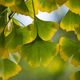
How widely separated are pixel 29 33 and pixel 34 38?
0.01m

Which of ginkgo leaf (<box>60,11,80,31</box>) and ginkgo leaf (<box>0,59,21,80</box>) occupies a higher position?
ginkgo leaf (<box>60,11,80,31</box>)

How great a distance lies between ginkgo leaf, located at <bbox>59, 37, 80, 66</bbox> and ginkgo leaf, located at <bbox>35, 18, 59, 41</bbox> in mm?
20

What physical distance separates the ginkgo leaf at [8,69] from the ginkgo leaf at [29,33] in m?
0.05

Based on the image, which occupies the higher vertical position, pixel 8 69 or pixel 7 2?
pixel 7 2

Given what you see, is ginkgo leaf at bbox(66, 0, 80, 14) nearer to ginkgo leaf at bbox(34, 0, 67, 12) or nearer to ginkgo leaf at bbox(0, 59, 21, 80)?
ginkgo leaf at bbox(34, 0, 67, 12)

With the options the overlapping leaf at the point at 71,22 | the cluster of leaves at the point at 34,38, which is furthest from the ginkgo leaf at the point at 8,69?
the overlapping leaf at the point at 71,22

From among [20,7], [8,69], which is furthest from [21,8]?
[8,69]

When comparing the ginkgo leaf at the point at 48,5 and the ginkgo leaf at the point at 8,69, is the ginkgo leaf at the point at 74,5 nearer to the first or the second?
the ginkgo leaf at the point at 48,5

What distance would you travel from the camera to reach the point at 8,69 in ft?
1.86

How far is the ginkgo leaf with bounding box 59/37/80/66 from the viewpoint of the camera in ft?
1.77

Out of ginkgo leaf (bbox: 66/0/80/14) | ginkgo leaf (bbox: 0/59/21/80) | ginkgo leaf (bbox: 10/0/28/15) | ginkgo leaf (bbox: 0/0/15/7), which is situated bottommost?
ginkgo leaf (bbox: 0/59/21/80)

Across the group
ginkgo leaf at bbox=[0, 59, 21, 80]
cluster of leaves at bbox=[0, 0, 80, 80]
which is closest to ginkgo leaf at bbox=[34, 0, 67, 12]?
cluster of leaves at bbox=[0, 0, 80, 80]

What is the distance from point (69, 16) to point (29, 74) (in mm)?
1197

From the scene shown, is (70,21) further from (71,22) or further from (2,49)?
(2,49)
